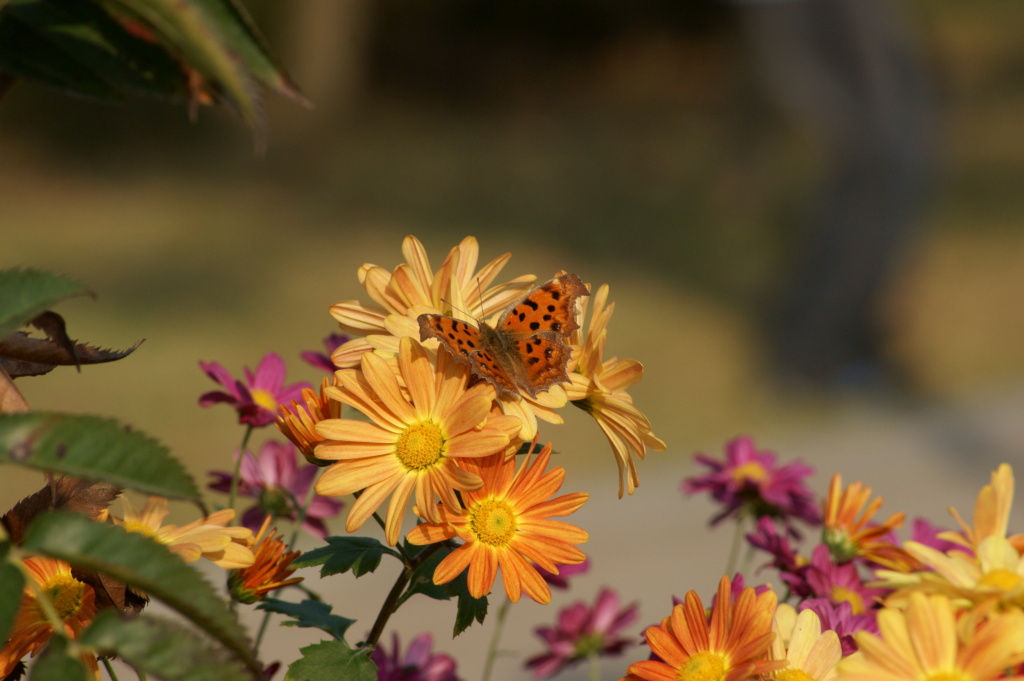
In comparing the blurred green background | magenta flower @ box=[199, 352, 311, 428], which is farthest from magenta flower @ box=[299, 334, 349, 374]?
the blurred green background

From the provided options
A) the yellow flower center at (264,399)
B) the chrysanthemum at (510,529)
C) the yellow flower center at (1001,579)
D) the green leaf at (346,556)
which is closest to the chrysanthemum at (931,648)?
the yellow flower center at (1001,579)

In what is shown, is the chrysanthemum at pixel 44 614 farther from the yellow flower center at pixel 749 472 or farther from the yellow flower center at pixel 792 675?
the yellow flower center at pixel 749 472

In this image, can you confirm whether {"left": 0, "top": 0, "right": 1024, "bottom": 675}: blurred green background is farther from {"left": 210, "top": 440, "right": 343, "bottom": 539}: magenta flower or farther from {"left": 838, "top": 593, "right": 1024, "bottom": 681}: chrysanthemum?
{"left": 838, "top": 593, "right": 1024, "bottom": 681}: chrysanthemum

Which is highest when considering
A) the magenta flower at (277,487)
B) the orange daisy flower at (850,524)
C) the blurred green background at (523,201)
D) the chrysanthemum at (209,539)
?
the blurred green background at (523,201)

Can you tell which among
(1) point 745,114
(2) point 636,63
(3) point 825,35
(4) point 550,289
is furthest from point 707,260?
(4) point 550,289

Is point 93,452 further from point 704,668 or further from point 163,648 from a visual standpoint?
point 704,668

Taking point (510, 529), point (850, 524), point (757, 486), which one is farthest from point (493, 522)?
point (757, 486)
